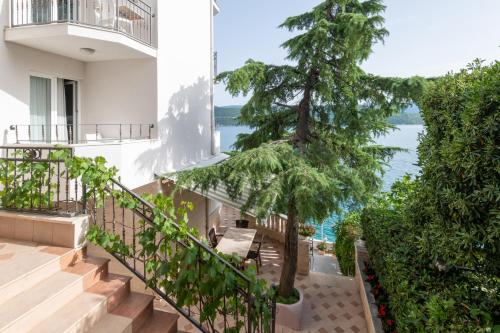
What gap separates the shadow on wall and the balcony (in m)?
2.72

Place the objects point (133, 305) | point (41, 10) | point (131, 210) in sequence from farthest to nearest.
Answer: point (41, 10) → point (131, 210) → point (133, 305)

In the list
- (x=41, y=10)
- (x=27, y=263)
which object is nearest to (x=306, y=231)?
(x=27, y=263)

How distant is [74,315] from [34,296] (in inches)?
29.8

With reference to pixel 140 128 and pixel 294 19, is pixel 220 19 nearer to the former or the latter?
pixel 294 19

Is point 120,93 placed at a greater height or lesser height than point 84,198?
greater

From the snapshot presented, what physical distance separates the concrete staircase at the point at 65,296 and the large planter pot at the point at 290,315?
5038mm

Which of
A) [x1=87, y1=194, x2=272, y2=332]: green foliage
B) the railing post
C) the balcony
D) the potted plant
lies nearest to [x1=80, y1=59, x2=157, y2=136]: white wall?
the balcony

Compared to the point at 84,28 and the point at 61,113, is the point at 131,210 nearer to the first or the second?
the point at 84,28

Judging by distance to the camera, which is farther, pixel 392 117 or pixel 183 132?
pixel 183 132

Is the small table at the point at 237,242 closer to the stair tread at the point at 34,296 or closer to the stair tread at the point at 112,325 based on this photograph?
the stair tread at the point at 112,325

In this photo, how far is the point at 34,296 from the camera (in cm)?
446

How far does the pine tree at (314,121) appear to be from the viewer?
787 cm

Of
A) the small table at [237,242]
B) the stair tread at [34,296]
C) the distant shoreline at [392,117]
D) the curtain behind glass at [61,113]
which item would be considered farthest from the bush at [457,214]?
the curtain behind glass at [61,113]

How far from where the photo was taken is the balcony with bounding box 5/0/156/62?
28.8 ft
